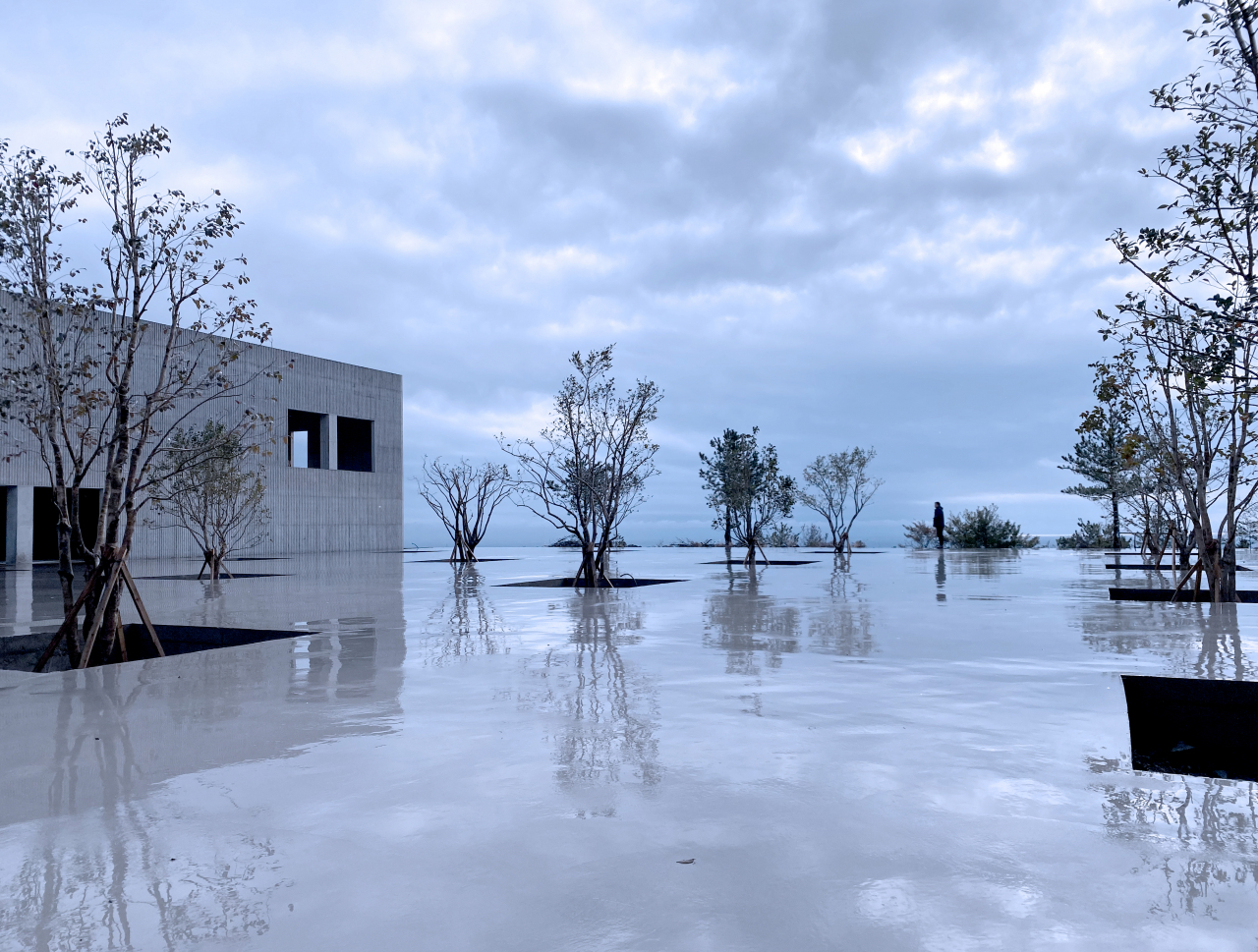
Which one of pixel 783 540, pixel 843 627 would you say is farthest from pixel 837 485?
pixel 843 627

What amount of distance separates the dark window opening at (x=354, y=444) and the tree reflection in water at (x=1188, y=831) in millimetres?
34380

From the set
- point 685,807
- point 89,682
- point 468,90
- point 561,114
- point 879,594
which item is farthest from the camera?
point 561,114

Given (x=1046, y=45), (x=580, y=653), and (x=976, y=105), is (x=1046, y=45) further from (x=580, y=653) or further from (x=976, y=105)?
(x=580, y=653)

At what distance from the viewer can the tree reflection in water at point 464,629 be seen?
18.2 feet

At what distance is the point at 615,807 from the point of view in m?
2.42

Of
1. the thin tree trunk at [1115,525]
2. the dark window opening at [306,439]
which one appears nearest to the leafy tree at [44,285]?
the thin tree trunk at [1115,525]

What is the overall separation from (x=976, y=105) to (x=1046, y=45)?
1.56 meters

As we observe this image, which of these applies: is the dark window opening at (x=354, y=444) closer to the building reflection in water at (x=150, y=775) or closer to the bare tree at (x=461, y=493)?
the bare tree at (x=461, y=493)

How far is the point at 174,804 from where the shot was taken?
2.52 m

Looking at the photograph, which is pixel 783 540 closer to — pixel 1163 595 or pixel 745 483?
pixel 745 483

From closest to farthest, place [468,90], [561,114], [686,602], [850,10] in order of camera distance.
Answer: [686,602] → [850,10] → [468,90] → [561,114]

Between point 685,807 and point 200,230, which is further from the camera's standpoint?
point 200,230

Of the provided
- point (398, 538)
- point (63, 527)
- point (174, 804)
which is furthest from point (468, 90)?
point (398, 538)

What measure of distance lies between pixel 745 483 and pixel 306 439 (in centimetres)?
2209
